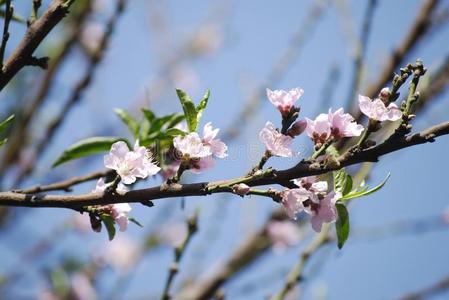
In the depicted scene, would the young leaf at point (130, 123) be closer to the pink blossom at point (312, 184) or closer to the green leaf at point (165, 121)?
the green leaf at point (165, 121)

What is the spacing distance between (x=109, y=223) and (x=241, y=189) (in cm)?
31

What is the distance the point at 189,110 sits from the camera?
1010mm

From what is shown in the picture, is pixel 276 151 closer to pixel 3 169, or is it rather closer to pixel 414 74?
pixel 414 74

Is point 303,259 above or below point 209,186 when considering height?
below

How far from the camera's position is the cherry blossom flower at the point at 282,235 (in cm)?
279

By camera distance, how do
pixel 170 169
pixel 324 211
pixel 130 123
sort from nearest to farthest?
pixel 324 211
pixel 170 169
pixel 130 123

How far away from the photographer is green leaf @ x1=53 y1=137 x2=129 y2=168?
1352mm

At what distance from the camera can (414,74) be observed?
93 centimetres

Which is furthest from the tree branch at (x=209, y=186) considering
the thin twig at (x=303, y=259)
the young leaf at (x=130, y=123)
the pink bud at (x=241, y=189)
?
the thin twig at (x=303, y=259)

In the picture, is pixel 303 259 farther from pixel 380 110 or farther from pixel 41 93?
pixel 41 93

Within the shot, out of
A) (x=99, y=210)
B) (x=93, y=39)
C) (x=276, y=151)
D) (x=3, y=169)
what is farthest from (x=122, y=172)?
(x=93, y=39)

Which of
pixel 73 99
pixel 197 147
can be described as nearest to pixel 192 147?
pixel 197 147

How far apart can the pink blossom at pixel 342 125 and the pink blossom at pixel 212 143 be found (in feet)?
0.72

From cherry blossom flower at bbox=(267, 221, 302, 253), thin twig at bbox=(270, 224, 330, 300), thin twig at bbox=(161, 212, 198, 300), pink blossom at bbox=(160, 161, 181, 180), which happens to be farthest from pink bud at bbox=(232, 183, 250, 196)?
cherry blossom flower at bbox=(267, 221, 302, 253)
